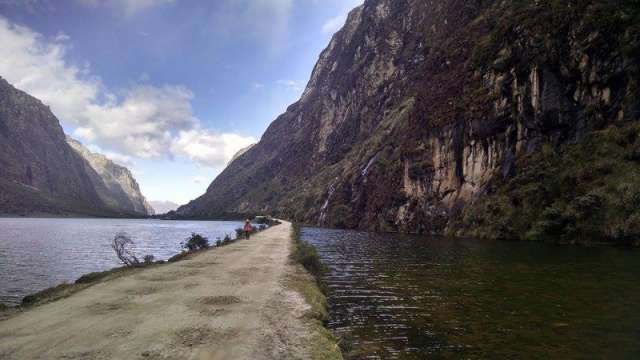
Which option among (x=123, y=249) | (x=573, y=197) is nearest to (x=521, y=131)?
(x=573, y=197)

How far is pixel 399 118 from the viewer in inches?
4719

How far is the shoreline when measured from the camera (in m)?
10.0

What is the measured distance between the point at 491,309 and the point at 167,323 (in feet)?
36.4

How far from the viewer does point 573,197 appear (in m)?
50.9

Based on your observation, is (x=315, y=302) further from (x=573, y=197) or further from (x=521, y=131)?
(x=521, y=131)

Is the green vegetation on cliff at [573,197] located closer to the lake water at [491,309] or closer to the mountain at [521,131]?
the mountain at [521,131]

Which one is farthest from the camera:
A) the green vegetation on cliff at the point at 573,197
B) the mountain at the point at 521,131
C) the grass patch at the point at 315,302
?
the mountain at the point at 521,131

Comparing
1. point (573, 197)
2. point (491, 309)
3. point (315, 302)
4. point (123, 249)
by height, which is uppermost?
point (573, 197)

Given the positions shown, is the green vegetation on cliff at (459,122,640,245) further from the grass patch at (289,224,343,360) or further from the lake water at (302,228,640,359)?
the grass patch at (289,224,343,360)

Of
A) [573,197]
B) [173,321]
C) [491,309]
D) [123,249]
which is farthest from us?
[573,197]

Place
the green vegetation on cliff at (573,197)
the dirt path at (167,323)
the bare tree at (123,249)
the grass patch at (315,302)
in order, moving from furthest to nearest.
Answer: the green vegetation on cliff at (573,197) → the bare tree at (123,249) → the grass patch at (315,302) → the dirt path at (167,323)

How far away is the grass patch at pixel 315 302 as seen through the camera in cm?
1077

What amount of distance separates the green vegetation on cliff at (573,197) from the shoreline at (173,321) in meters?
35.5

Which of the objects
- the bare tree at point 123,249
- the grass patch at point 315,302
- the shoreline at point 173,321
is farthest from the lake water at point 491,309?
the bare tree at point 123,249
